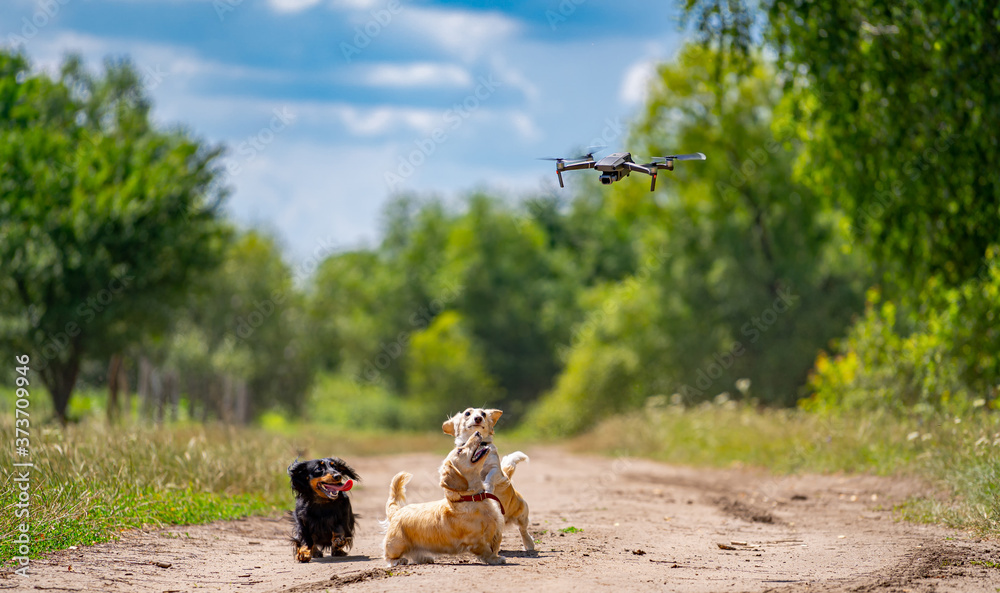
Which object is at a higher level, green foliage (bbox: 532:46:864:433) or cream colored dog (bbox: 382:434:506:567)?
green foliage (bbox: 532:46:864:433)

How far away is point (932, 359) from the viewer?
48.9 ft

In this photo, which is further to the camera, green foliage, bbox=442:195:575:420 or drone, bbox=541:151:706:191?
green foliage, bbox=442:195:575:420

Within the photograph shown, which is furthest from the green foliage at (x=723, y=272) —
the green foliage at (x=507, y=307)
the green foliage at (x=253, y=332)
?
the green foliage at (x=507, y=307)

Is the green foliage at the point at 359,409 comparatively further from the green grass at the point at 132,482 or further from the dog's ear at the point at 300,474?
the dog's ear at the point at 300,474

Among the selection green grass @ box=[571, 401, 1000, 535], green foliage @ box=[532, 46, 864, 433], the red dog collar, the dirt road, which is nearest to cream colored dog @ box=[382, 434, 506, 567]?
the red dog collar

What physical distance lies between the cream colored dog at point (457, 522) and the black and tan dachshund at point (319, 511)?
69 cm

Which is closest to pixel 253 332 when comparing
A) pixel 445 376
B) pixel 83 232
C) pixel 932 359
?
pixel 445 376

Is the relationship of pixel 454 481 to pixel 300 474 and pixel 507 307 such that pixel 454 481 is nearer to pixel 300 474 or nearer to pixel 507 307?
pixel 300 474

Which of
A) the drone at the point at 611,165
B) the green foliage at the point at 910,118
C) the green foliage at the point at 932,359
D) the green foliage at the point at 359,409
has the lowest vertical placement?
the green foliage at the point at 359,409

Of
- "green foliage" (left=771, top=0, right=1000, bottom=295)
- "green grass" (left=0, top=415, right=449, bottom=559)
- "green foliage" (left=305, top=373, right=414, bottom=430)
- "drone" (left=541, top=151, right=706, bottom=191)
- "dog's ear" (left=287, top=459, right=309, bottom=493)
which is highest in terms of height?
"green foliage" (left=771, top=0, right=1000, bottom=295)

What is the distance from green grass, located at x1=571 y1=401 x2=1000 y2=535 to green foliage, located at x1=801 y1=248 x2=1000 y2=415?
2.11ft

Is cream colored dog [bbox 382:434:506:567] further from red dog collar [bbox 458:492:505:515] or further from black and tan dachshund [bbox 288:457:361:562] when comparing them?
black and tan dachshund [bbox 288:457:361:562]

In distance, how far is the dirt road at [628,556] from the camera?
→ 6.59m

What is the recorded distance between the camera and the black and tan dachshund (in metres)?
7.69
